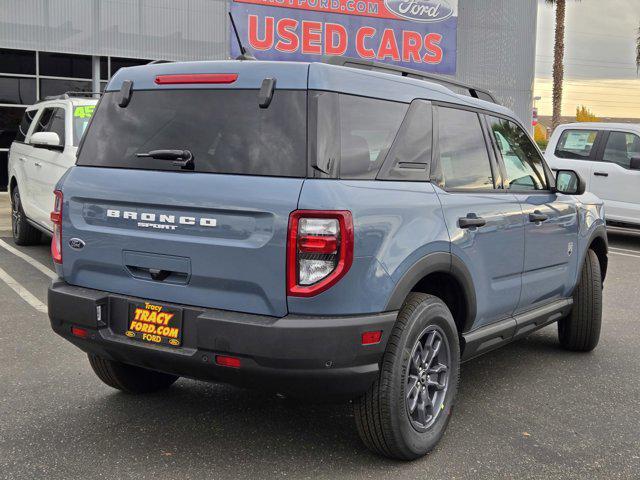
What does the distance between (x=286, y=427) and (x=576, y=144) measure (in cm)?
966

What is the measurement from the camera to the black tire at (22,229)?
992 centimetres

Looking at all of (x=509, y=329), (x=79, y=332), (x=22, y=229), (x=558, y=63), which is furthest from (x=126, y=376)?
(x=558, y=63)

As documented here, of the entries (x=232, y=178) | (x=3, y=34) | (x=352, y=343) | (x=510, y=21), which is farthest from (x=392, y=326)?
(x=510, y=21)

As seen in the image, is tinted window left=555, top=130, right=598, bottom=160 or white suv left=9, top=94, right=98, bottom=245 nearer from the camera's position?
white suv left=9, top=94, right=98, bottom=245

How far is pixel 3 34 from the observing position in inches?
687

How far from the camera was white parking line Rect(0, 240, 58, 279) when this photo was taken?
8258 mm

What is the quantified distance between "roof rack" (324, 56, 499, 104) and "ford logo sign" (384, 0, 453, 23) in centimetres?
1911

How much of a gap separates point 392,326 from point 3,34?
16975mm

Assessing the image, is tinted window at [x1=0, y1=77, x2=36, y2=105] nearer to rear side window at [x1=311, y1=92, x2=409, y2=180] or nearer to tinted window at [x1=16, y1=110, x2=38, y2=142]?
tinted window at [x1=16, y1=110, x2=38, y2=142]

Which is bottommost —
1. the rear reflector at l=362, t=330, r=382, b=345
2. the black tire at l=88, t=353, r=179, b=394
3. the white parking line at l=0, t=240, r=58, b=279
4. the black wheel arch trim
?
the white parking line at l=0, t=240, r=58, b=279

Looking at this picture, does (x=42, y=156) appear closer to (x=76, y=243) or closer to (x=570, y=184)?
(x=76, y=243)

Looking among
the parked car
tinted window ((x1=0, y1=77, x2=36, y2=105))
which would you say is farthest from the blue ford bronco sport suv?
tinted window ((x1=0, y1=77, x2=36, y2=105))

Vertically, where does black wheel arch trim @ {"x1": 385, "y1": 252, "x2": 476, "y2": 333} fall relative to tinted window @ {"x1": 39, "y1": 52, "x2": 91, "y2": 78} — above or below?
below

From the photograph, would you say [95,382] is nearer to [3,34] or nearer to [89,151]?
[89,151]
